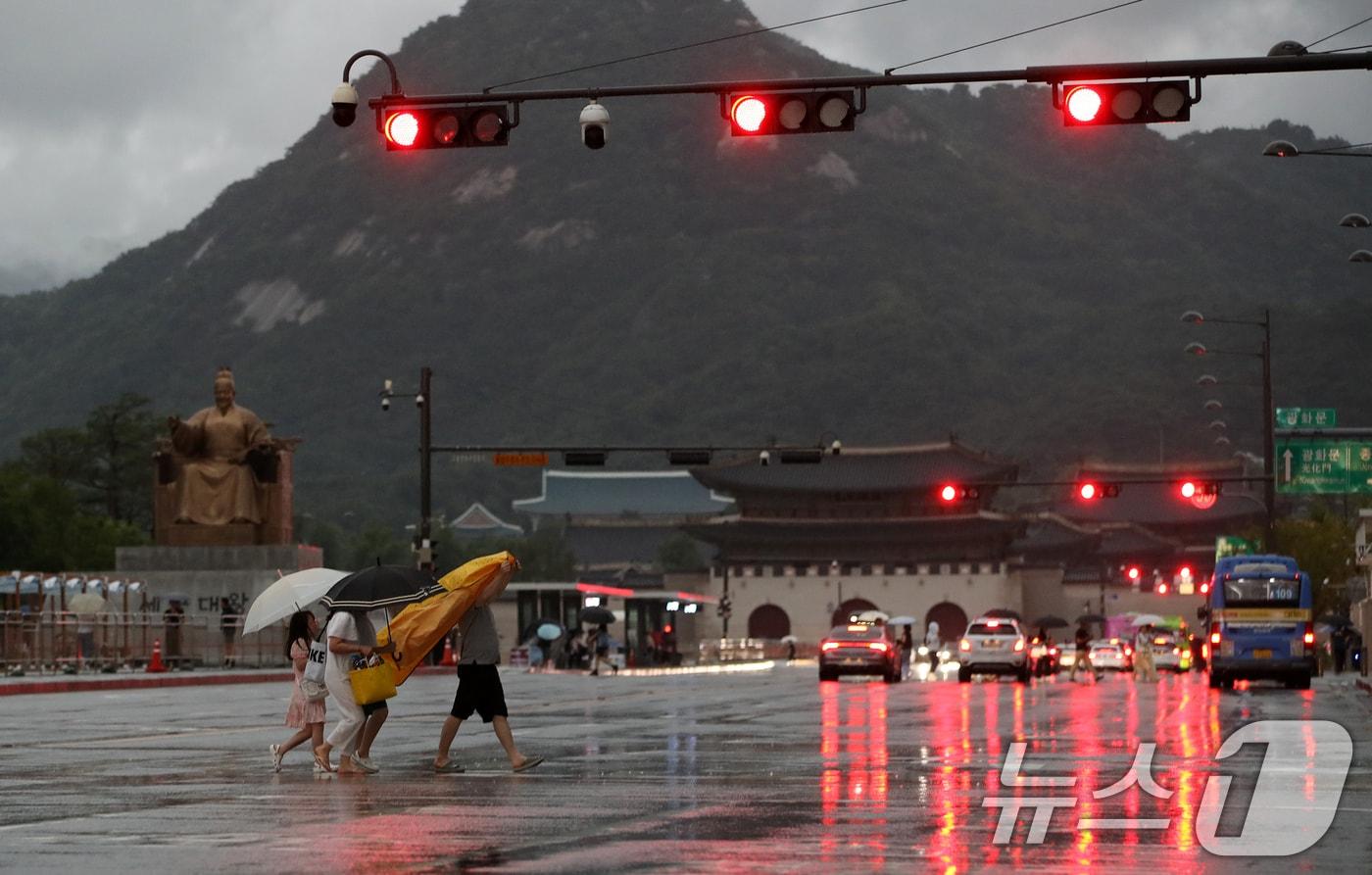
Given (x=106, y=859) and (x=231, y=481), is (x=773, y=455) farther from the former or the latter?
(x=106, y=859)

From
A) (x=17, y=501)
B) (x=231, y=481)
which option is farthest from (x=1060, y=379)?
(x=231, y=481)

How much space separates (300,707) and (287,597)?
94 centimetres

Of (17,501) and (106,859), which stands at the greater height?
(17,501)

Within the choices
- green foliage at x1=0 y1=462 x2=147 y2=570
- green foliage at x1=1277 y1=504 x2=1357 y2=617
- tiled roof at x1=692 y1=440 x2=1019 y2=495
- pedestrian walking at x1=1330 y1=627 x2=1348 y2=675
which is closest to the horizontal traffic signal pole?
pedestrian walking at x1=1330 y1=627 x2=1348 y2=675

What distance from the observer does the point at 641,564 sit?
150 m

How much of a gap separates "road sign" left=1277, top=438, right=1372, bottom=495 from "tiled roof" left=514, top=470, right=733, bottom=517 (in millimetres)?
128866

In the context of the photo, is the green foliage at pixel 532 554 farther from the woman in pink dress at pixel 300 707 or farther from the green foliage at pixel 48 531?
the woman in pink dress at pixel 300 707

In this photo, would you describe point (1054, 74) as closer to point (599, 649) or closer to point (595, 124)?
point (595, 124)

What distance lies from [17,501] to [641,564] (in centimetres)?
7284

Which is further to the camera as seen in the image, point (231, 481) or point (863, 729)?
point (231, 481)

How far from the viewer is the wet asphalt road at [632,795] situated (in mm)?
11156

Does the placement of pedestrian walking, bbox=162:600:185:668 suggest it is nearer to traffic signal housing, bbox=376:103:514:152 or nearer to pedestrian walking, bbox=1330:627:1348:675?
traffic signal housing, bbox=376:103:514:152

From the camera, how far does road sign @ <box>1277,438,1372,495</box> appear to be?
43.1m

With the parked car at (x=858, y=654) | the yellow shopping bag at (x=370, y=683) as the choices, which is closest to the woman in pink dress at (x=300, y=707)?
the yellow shopping bag at (x=370, y=683)
